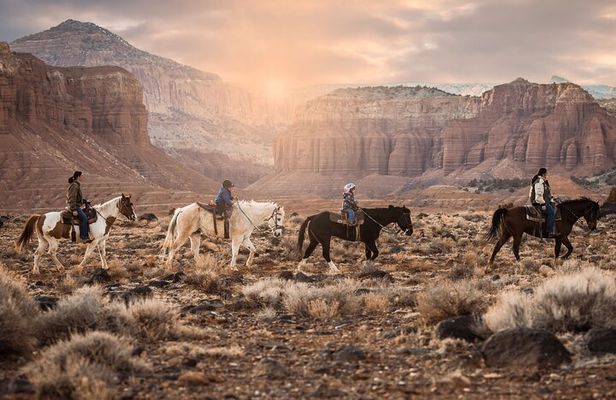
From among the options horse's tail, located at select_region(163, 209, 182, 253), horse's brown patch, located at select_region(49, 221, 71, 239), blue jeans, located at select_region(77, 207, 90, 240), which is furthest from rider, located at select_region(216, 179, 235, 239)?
horse's brown patch, located at select_region(49, 221, 71, 239)

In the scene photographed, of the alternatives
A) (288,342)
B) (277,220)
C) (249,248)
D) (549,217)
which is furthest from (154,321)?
(549,217)

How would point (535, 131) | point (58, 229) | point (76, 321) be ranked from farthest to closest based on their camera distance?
point (535, 131) → point (58, 229) → point (76, 321)

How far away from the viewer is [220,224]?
20.5 meters

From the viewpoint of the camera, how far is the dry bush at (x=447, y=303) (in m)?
10.4

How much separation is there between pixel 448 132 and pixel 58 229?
476 feet

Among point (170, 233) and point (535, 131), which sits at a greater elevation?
point (535, 131)

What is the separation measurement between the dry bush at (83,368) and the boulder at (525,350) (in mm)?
3903

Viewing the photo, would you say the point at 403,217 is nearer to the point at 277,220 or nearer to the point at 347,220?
the point at 347,220

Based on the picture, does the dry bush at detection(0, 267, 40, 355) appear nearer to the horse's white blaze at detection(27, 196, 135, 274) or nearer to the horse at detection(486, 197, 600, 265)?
the horse's white blaze at detection(27, 196, 135, 274)

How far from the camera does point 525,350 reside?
26.1 feet

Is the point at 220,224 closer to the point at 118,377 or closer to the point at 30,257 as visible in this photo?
the point at 30,257

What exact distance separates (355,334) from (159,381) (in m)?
3.55

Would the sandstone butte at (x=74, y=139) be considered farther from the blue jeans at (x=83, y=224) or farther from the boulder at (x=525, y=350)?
the boulder at (x=525, y=350)

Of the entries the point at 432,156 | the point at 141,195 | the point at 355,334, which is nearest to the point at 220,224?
the point at 355,334
